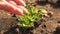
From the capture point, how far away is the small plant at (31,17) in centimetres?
387

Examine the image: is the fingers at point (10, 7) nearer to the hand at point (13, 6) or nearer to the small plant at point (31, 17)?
the hand at point (13, 6)

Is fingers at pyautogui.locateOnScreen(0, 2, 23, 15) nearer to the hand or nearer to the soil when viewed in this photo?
the hand

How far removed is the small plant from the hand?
0.35ft

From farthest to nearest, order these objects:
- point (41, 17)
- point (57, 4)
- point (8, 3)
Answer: point (57, 4)
point (41, 17)
point (8, 3)

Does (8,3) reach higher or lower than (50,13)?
higher

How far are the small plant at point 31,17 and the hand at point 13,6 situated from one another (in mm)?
106

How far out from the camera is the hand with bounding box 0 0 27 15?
375 centimetres

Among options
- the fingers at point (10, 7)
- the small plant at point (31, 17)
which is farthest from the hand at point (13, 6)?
the small plant at point (31, 17)

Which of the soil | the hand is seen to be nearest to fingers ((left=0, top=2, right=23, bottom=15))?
the hand

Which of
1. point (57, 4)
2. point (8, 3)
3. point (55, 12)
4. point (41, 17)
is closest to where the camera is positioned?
point (8, 3)

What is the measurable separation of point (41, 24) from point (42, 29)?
0.12 meters

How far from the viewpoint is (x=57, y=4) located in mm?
4668

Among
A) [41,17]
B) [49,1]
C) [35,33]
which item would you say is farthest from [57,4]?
[35,33]

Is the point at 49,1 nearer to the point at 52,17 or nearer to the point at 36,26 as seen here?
the point at 52,17
